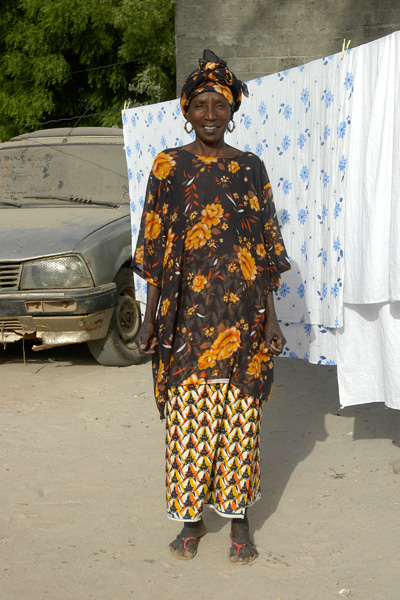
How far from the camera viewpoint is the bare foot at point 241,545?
11.0ft

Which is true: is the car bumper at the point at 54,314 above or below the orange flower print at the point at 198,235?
below

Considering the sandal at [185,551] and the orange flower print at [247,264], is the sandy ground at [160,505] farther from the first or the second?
the orange flower print at [247,264]

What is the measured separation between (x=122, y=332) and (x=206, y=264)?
12.2 ft

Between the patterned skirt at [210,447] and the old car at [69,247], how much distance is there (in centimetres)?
307

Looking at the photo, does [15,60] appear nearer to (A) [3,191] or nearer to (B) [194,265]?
(A) [3,191]

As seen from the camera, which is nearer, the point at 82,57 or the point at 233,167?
the point at 233,167

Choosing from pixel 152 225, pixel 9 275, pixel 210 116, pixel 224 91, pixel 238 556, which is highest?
pixel 224 91

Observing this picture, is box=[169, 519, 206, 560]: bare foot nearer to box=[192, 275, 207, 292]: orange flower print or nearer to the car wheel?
box=[192, 275, 207, 292]: orange flower print

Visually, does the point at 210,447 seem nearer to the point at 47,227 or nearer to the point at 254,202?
the point at 254,202

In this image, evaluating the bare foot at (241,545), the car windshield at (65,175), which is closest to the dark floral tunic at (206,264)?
the bare foot at (241,545)

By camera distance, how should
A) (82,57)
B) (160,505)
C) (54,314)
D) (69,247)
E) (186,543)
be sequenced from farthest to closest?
(82,57) → (69,247) → (54,314) → (160,505) → (186,543)

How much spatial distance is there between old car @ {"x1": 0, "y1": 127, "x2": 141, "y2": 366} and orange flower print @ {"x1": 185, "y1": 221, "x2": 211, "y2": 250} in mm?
3130

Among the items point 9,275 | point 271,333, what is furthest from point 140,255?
point 9,275

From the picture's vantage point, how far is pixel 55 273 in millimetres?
6273
